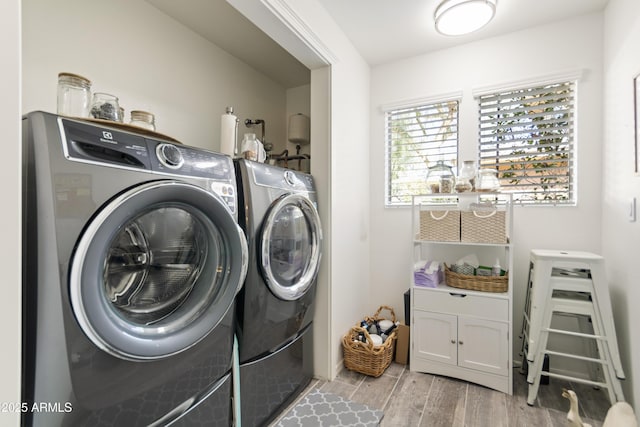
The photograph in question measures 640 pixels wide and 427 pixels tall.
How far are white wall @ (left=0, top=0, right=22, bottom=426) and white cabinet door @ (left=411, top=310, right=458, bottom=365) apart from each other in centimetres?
201

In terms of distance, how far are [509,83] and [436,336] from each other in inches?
74.3

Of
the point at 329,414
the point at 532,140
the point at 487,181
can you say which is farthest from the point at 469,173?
the point at 329,414

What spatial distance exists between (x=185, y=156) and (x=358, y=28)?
1683mm

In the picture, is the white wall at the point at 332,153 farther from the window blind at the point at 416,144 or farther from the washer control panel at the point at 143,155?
the washer control panel at the point at 143,155

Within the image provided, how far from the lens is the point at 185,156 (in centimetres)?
114

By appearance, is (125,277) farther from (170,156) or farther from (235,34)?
(235,34)

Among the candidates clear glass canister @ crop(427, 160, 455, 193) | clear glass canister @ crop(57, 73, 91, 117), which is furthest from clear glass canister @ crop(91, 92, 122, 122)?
clear glass canister @ crop(427, 160, 455, 193)

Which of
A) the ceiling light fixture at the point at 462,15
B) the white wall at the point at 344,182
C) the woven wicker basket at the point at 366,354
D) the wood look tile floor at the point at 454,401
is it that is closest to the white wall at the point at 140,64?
the white wall at the point at 344,182

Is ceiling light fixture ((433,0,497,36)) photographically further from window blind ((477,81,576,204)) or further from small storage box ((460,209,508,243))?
small storage box ((460,209,508,243))

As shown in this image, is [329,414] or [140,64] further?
[140,64]

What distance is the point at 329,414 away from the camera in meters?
1.65

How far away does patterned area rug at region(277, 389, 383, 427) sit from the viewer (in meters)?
1.58

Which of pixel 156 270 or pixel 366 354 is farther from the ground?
pixel 156 270

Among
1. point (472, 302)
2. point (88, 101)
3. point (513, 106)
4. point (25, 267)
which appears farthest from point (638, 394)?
point (88, 101)
